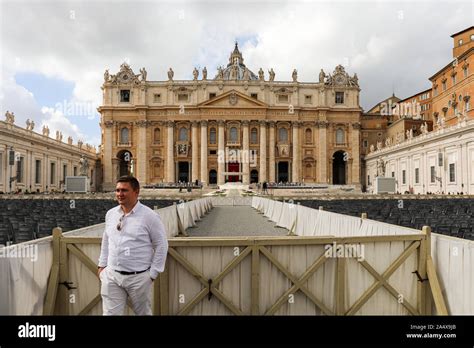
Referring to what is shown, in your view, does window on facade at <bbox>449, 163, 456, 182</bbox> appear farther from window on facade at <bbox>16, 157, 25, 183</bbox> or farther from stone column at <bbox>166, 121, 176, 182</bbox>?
window on facade at <bbox>16, 157, 25, 183</bbox>

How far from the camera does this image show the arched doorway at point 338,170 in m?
79.2

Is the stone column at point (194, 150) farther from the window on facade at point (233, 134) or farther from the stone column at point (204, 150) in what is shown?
the window on facade at point (233, 134)

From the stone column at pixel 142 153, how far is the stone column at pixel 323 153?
117ft

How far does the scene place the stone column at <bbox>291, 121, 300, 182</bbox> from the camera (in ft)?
244

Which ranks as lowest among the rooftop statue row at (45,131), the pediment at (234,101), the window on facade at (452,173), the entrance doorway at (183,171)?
the window on facade at (452,173)

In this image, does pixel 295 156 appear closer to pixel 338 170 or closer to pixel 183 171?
pixel 338 170

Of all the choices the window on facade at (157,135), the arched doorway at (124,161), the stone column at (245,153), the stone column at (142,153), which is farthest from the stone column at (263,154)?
the arched doorway at (124,161)

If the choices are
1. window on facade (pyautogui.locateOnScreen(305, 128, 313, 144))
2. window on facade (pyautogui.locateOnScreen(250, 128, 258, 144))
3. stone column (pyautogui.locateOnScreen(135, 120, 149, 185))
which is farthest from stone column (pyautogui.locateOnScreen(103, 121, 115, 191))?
window on facade (pyautogui.locateOnScreen(305, 128, 313, 144))

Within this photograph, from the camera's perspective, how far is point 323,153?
75125 mm

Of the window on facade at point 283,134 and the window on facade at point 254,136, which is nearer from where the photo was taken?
the window on facade at point 254,136

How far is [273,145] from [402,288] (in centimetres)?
6979

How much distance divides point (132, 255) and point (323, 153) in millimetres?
73662
